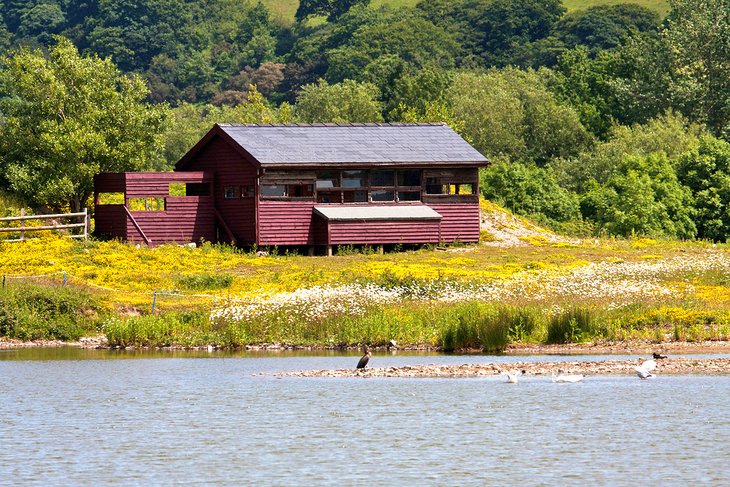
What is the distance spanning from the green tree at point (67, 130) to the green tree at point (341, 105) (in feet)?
141

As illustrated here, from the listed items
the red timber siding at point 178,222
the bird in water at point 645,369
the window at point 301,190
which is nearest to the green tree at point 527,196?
the window at point 301,190

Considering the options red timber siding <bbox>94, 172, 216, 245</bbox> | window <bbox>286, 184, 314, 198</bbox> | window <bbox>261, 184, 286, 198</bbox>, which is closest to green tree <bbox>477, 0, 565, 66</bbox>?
window <bbox>286, 184, 314, 198</bbox>

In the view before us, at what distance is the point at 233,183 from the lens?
219 ft

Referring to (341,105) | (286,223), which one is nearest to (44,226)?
(286,223)

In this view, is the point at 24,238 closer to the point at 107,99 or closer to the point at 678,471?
the point at 107,99

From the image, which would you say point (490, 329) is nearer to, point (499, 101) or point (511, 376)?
point (511, 376)

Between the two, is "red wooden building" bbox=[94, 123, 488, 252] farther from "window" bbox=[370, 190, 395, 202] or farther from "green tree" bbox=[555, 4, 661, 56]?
"green tree" bbox=[555, 4, 661, 56]

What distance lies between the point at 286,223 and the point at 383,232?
398 cm

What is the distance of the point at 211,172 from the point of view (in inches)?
2675

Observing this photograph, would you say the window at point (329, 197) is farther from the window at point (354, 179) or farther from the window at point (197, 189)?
the window at point (197, 189)

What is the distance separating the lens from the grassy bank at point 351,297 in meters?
46.0

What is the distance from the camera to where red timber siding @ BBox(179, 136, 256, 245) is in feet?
215

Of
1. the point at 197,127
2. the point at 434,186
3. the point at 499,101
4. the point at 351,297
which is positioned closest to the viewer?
the point at 351,297

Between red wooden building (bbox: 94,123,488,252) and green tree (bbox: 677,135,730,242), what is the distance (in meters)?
14.8
